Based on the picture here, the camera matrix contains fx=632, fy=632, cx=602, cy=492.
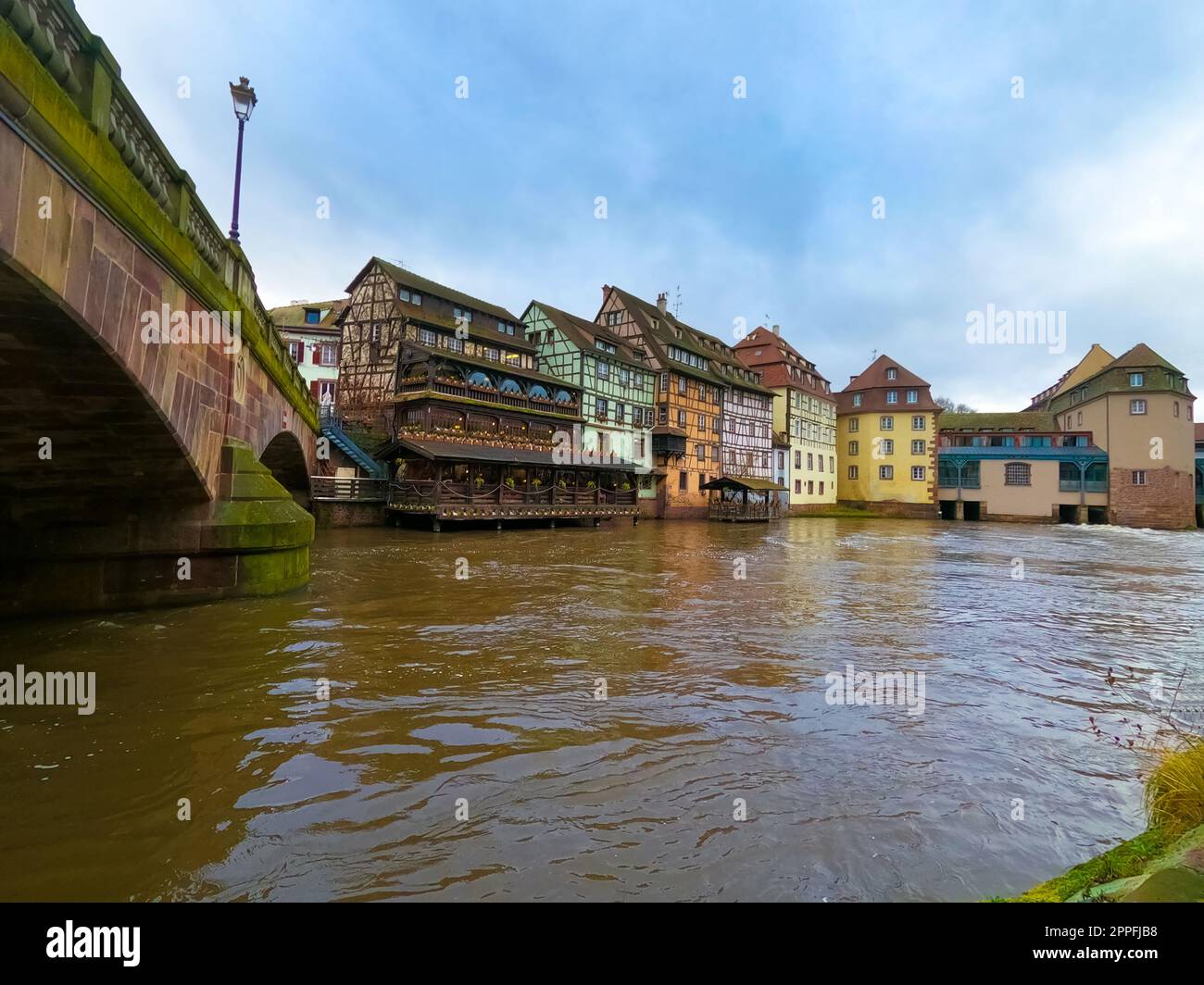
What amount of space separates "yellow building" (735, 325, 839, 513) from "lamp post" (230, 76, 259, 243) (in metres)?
51.9

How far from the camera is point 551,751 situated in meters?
5.00

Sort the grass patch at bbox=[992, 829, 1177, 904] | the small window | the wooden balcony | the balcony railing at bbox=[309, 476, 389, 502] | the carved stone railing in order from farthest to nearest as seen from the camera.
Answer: the small window
the balcony railing at bbox=[309, 476, 389, 502]
the wooden balcony
the carved stone railing
the grass patch at bbox=[992, 829, 1177, 904]

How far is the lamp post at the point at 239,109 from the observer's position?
1157cm

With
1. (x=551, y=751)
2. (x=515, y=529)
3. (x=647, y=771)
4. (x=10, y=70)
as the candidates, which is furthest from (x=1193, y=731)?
(x=515, y=529)

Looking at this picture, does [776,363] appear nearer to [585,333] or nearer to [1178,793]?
[585,333]

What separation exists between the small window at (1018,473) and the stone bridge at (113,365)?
200 feet

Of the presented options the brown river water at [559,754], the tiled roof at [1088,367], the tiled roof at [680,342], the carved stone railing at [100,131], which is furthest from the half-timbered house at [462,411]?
the tiled roof at [1088,367]

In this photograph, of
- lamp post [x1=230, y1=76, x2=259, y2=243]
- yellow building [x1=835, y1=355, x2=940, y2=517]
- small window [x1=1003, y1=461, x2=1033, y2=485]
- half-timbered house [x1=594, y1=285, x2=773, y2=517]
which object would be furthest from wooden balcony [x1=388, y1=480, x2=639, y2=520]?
small window [x1=1003, y1=461, x2=1033, y2=485]

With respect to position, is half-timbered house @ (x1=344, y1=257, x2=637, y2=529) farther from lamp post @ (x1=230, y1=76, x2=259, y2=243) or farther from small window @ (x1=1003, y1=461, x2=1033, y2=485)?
small window @ (x1=1003, y1=461, x2=1033, y2=485)

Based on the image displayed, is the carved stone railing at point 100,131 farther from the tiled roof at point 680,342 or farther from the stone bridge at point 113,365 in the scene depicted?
the tiled roof at point 680,342

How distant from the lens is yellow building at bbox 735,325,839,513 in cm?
5894

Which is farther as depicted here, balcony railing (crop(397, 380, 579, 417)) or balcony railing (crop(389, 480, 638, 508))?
balcony railing (crop(397, 380, 579, 417))
